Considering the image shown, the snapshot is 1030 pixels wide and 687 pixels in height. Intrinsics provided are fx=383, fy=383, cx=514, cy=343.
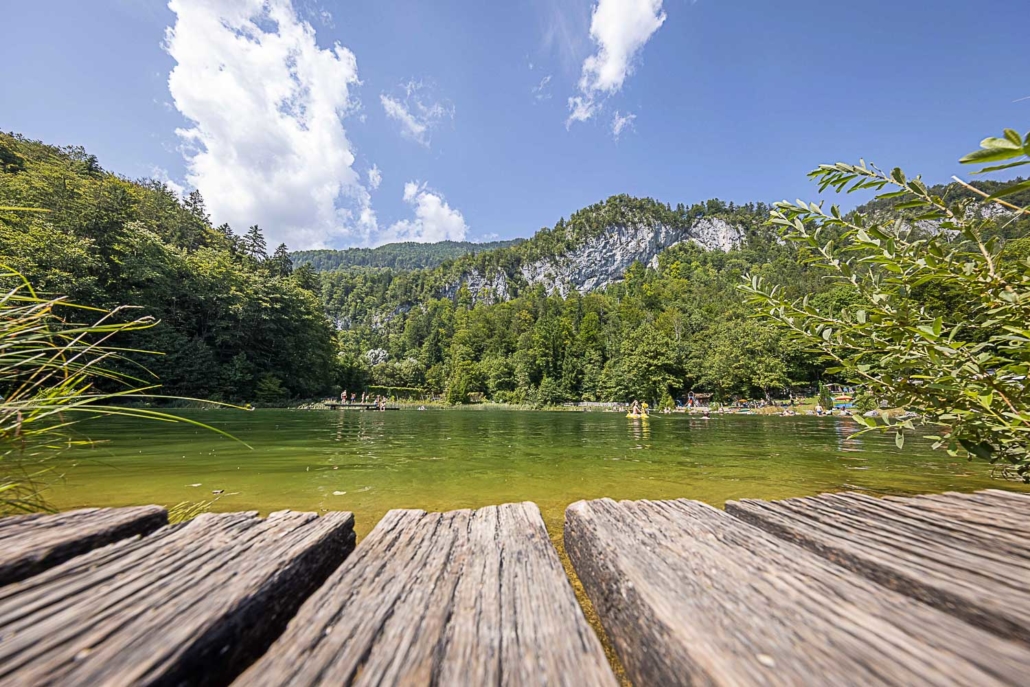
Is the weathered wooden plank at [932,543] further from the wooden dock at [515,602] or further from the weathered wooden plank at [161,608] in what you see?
the weathered wooden plank at [161,608]

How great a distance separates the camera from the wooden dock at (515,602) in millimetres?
771

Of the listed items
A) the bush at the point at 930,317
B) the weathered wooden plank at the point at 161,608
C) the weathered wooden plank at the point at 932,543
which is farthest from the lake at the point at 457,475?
the weathered wooden plank at the point at 161,608

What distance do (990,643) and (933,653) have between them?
5.9 inches

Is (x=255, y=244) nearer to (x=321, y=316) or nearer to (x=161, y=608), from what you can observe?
(x=321, y=316)

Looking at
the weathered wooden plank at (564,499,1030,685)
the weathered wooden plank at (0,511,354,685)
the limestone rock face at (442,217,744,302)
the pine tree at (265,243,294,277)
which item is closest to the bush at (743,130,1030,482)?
the weathered wooden plank at (564,499,1030,685)

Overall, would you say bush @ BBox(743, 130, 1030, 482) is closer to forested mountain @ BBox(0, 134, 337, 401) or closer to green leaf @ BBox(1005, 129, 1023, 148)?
green leaf @ BBox(1005, 129, 1023, 148)

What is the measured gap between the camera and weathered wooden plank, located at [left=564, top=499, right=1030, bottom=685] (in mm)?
735

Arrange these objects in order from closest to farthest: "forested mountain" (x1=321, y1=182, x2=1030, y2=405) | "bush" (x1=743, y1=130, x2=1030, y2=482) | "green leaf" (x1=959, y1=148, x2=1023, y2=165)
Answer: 1. "green leaf" (x1=959, y1=148, x2=1023, y2=165)
2. "bush" (x1=743, y1=130, x2=1030, y2=482)
3. "forested mountain" (x1=321, y1=182, x2=1030, y2=405)

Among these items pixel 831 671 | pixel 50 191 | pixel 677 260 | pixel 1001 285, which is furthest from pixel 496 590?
pixel 677 260

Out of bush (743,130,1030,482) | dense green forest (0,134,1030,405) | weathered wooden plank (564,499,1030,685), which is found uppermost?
dense green forest (0,134,1030,405)

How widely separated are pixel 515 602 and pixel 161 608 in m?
0.90

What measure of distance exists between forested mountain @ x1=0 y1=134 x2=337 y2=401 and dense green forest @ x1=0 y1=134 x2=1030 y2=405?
0.15 meters

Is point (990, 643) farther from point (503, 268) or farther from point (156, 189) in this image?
point (503, 268)

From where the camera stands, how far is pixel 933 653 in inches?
30.4
